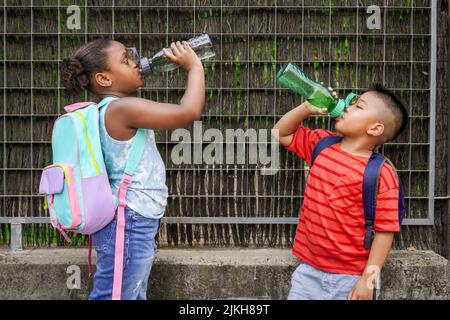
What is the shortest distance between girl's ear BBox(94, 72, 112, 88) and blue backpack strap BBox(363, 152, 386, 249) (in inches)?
48.9

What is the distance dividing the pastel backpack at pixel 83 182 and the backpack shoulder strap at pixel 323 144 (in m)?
0.86

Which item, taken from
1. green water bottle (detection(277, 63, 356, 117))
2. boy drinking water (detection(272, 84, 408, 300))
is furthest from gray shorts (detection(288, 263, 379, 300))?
green water bottle (detection(277, 63, 356, 117))

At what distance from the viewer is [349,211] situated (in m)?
2.67

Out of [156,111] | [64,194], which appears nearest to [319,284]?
[156,111]

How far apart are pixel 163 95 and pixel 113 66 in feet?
3.12

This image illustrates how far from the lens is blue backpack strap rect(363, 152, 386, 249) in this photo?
2617 mm

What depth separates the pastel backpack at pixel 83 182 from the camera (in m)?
2.46

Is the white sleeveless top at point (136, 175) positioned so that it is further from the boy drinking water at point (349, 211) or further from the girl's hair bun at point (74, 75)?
the boy drinking water at point (349, 211)

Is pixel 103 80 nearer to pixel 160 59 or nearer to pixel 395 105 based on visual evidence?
pixel 160 59

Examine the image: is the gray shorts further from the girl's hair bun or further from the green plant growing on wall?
the girl's hair bun

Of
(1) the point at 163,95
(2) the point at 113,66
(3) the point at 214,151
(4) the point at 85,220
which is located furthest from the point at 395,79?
(4) the point at 85,220

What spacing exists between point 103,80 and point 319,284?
4.57 ft

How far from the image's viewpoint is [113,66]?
267 cm

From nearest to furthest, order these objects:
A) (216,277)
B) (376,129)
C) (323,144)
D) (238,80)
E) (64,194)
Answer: (64,194) < (376,129) < (323,144) < (216,277) < (238,80)
